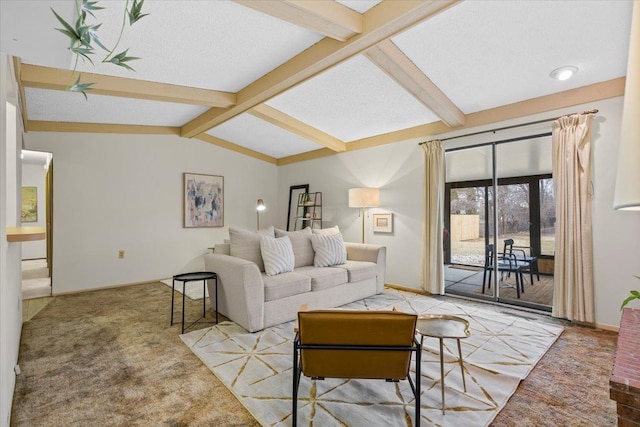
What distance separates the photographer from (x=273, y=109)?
15.1ft

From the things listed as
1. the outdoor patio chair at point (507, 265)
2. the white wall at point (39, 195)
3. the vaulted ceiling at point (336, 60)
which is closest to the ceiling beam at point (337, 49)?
the vaulted ceiling at point (336, 60)

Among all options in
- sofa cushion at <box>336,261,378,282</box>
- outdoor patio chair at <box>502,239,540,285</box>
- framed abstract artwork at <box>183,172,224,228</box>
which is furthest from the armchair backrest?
framed abstract artwork at <box>183,172,224,228</box>

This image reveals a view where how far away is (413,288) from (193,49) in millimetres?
3992

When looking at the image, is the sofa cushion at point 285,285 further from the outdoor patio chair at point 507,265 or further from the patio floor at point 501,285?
the outdoor patio chair at point 507,265

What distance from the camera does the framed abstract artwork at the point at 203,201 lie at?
5.76 metres

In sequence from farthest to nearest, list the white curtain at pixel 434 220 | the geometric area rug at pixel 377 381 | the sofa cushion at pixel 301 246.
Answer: the white curtain at pixel 434 220 → the sofa cushion at pixel 301 246 → the geometric area rug at pixel 377 381

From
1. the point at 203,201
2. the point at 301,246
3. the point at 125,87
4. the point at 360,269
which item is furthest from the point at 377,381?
the point at 203,201

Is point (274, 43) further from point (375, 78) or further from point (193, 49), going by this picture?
point (375, 78)

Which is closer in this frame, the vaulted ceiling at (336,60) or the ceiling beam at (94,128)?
A: the vaulted ceiling at (336,60)

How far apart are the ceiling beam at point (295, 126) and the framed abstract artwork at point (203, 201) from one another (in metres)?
2.02

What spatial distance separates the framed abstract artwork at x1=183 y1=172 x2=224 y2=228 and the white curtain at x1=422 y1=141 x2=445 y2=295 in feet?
12.9

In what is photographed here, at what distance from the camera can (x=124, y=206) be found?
510cm

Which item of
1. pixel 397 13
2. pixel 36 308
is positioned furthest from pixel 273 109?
pixel 36 308

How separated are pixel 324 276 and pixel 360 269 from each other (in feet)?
2.10
